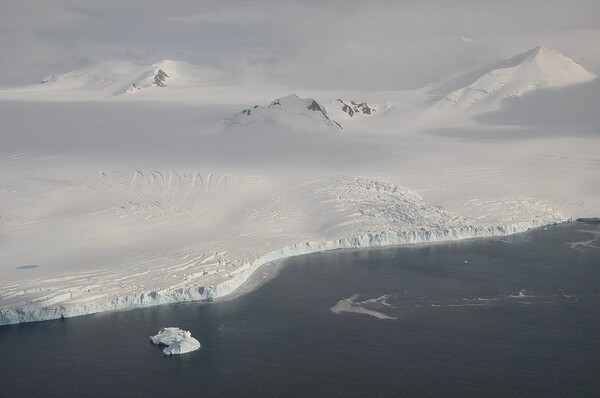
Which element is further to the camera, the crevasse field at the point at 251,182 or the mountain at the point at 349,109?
the mountain at the point at 349,109

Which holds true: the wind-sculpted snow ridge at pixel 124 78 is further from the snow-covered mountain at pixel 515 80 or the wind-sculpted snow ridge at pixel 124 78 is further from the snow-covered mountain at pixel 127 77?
the snow-covered mountain at pixel 515 80

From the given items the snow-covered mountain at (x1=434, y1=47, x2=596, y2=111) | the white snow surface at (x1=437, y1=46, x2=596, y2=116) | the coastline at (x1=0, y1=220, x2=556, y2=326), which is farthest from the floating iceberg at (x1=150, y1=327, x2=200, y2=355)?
the snow-covered mountain at (x1=434, y1=47, x2=596, y2=111)

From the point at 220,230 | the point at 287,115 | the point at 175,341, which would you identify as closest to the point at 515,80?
the point at 287,115

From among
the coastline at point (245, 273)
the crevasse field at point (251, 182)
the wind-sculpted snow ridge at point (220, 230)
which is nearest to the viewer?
the coastline at point (245, 273)

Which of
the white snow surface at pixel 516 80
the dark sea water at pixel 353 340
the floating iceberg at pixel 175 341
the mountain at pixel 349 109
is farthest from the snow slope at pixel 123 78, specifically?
the floating iceberg at pixel 175 341

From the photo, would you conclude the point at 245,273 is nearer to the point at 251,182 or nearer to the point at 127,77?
the point at 251,182

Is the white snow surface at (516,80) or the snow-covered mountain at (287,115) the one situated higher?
the white snow surface at (516,80)

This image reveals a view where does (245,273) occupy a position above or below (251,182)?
below
